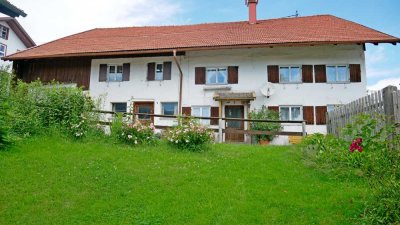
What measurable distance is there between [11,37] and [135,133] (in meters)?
29.2

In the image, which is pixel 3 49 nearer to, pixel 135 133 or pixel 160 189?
pixel 135 133

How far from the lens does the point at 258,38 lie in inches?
774

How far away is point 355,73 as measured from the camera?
59.8 ft

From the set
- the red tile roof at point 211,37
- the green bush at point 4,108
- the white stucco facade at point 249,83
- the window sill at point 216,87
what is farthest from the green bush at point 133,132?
the red tile roof at point 211,37

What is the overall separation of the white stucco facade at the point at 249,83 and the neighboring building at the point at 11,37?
16.5m

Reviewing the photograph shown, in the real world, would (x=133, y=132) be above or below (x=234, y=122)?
below

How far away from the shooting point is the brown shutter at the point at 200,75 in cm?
1975

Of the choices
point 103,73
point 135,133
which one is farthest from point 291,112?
point 103,73

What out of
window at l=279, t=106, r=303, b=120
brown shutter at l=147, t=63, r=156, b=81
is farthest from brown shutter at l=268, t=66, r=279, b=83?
brown shutter at l=147, t=63, r=156, b=81

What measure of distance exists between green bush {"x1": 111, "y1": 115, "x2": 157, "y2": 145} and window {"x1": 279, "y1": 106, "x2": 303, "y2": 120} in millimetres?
9634

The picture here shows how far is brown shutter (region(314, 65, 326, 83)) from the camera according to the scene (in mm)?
18531

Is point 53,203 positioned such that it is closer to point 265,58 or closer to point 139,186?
point 139,186

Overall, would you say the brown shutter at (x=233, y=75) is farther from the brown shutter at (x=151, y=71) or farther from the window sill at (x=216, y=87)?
the brown shutter at (x=151, y=71)

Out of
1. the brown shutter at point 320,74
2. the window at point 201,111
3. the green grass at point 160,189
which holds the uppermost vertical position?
the brown shutter at point 320,74
